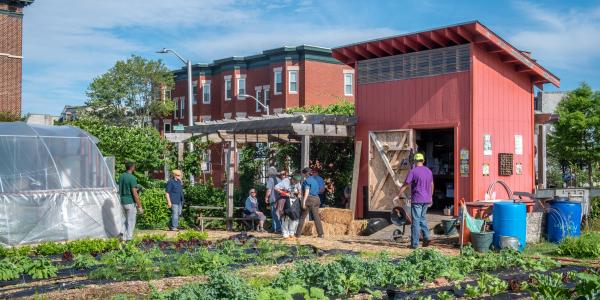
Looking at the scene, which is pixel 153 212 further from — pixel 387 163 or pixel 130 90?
pixel 130 90

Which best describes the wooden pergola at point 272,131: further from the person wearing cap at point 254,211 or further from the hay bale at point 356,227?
the hay bale at point 356,227

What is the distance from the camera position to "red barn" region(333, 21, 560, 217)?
51.3 feet

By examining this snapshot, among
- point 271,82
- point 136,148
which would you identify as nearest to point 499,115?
point 136,148

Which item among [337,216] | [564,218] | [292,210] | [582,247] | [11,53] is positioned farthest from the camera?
[11,53]

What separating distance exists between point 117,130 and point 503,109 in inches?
523

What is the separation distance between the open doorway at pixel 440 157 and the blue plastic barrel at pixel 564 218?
12.7 feet

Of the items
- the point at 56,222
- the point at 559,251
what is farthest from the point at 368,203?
the point at 56,222

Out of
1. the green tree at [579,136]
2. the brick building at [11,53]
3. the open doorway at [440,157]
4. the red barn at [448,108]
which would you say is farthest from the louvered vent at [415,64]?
the brick building at [11,53]

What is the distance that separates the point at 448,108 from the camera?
15984 millimetres

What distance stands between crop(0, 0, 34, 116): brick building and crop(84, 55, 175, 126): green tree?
7.01 meters

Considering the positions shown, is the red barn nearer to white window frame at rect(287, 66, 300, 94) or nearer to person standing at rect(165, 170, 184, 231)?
person standing at rect(165, 170, 184, 231)

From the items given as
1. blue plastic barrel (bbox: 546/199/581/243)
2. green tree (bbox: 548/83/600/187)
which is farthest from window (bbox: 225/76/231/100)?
blue plastic barrel (bbox: 546/199/581/243)

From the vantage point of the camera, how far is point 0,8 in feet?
132

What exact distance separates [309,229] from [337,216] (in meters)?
0.79
